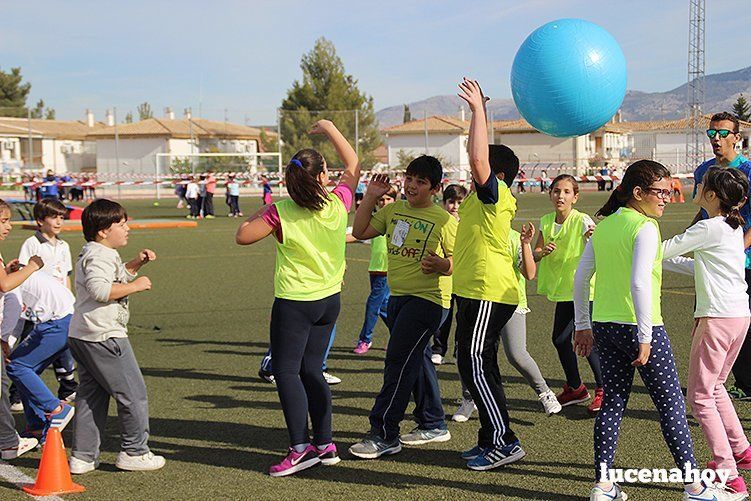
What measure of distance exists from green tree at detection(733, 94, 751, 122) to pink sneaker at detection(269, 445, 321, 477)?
6546 centimetres

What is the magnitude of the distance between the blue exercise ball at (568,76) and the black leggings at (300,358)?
1.97 meters

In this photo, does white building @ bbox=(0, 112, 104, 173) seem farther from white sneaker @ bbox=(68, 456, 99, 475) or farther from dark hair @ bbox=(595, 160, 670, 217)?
dark hair @ bbox=(595, 160, 670, 217)

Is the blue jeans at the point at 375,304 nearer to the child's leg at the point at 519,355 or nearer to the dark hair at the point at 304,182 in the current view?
the child's leg at the point at 519,355

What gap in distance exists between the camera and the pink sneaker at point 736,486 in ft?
15.0

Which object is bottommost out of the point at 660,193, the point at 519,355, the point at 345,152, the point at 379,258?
the point at 519,355

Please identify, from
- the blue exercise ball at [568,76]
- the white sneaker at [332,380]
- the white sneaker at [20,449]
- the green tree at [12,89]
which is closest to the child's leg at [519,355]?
the blue exercise ball at [568,76]

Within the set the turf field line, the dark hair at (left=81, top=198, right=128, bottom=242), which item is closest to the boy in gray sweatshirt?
the dark hair at (left=81, top=198, right=128, bottom=242)

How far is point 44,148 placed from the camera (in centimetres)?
7425

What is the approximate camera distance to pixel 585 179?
43688mm

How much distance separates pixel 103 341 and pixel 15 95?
9581cm

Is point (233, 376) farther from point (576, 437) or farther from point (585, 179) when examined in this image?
point (585, 179)

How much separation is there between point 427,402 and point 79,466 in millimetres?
2270

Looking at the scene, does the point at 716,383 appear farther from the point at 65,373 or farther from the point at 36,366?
the point at 65,373

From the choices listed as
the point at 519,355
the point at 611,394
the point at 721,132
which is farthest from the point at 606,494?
the point at 721,132
